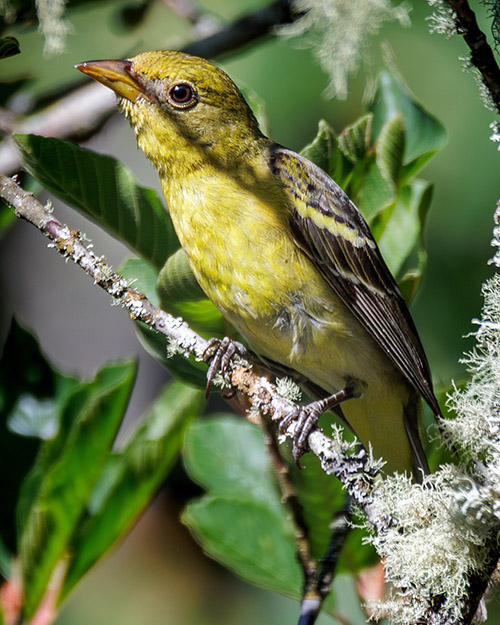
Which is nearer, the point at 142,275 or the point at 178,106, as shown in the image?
the point at 142,275

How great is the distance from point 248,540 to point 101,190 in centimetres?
106

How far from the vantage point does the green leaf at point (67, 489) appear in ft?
7.10

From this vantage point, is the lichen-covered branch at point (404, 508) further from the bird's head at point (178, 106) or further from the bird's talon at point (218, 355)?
the bird's head at point (178, 106)

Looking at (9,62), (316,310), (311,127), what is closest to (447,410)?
(316,310)

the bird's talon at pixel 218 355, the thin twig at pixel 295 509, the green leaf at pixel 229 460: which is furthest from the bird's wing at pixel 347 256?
the thin twig at pixel 295 509

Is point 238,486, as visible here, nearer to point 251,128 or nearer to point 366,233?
point 366,233

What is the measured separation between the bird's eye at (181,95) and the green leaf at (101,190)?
0.43 metres

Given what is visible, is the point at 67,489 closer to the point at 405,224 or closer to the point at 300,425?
the point at 300,425

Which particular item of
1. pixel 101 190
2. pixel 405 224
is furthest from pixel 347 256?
pixel 101 190

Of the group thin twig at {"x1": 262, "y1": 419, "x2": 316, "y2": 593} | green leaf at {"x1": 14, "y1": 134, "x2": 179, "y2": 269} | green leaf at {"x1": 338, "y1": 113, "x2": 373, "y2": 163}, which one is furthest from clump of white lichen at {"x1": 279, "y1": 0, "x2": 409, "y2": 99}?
thin twig at {"x1": 262, "y1": 419, "x2": 316, "y2": 593}

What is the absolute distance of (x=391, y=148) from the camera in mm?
2158

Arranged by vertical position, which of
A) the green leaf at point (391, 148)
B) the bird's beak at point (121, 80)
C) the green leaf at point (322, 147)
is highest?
the bird's beak at point (121, 80)

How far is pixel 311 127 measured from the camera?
409 cm

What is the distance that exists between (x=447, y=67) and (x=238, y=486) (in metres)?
2.52
